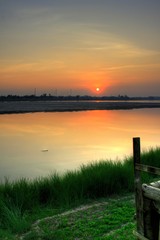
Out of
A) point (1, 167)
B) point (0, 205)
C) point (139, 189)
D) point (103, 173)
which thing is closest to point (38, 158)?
point (1, 167)

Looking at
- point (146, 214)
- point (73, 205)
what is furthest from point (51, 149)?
point (146, 214)

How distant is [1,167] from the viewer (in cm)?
1541

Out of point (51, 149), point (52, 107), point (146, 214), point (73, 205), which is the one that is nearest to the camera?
point (146, 214)

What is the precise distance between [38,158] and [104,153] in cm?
413

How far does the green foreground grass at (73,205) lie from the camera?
610 cm

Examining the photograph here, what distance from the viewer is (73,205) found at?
7805 mm

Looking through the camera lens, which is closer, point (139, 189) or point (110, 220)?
point (139, 189)

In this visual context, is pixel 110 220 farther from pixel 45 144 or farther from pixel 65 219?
pixel 45 144

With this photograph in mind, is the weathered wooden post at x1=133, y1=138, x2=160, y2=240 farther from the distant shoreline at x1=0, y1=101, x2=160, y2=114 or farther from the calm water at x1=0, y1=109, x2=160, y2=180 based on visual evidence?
the distant shoreline at x1=0, y1=101, x2=160, y2=114

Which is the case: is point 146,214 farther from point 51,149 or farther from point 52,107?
point 52,107

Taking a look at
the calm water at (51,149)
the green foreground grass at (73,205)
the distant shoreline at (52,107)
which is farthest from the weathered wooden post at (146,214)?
the distant shoreline at (52,107)

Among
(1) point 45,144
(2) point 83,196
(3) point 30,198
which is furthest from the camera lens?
(1) point 45,144

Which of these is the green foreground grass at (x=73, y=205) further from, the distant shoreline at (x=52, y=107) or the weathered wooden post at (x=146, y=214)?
the distant shoreline at (x=52, y=107)

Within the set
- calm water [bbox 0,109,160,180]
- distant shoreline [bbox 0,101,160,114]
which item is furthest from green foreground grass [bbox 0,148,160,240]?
distant shoreline [bbox 0,101,160,114]
